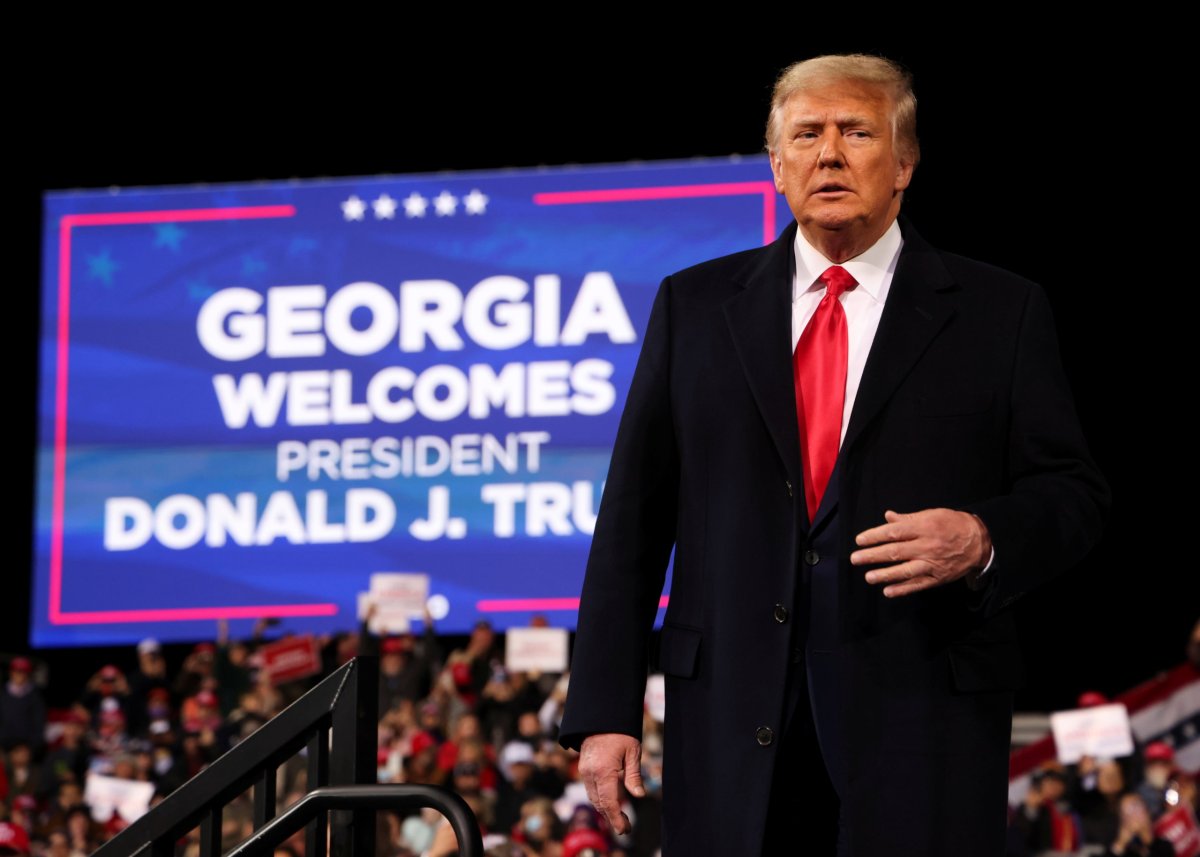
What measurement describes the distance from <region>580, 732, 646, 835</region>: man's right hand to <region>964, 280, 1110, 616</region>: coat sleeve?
0.45m

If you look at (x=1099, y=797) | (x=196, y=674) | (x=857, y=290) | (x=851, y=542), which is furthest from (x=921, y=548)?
(x=196, y=674)

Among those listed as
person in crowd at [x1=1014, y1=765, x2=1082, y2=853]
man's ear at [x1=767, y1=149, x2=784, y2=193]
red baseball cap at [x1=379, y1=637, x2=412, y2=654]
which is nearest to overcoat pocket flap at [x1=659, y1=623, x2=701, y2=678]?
man's ear at [x1=767, y1=149, x2=784, y2=193]

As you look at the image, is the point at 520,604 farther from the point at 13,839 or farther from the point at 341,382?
the point at 13,839

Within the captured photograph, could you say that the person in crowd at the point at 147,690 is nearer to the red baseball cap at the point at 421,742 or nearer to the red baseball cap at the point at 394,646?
the red baseball cap at the point at 394,646

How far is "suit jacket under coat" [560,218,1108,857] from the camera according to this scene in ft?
6.47

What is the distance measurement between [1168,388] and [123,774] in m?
8.15

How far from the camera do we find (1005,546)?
1.93m

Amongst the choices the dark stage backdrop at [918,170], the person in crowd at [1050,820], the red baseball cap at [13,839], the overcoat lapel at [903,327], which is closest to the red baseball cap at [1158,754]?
the person in crowd at [1050,820]

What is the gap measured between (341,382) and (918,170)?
167 inches

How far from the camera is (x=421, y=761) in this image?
27.5 feet

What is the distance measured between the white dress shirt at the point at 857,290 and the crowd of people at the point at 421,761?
4.93m

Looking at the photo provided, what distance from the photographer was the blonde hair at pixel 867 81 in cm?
217

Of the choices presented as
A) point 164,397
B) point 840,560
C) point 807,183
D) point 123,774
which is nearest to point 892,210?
point 807,183

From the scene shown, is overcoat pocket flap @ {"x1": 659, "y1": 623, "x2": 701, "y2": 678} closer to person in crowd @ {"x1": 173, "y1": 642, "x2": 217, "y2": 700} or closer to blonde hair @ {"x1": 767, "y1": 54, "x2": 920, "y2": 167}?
blonde hair @ {"x1": 767, "y1": 54, "x2": 920, "y2": 167}
